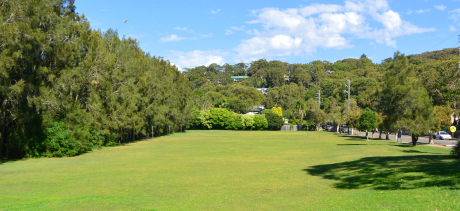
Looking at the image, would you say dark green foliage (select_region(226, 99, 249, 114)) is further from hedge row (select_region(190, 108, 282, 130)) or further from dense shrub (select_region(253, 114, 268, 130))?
dense shrub (select_region(253, 114, 268, 130))

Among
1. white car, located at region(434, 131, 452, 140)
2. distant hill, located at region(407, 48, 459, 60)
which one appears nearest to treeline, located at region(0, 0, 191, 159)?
white car, located at region(434, 131, 452, 140)

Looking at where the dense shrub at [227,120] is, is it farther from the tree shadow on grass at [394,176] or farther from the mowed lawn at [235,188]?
the tree shadow on grass at [394,176]

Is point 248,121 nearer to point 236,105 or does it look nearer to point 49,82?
point 236,105

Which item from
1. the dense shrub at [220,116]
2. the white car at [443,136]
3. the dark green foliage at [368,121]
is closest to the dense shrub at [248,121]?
the dense shrub at [220,116]

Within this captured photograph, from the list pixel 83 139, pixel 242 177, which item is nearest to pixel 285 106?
pixel 83 139

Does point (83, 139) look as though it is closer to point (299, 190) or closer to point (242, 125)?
point (299, 190)

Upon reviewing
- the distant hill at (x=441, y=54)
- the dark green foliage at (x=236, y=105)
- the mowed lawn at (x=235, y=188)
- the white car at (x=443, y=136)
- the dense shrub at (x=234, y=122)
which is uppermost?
the distant hill at (x=441, y=54)

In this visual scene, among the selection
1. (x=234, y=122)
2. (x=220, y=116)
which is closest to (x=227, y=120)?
(x=234, y=122)

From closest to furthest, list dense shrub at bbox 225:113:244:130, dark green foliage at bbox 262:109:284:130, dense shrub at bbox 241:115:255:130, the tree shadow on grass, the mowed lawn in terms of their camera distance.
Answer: the mowed lawn
the tree shadow on grass
dense shrub at bbox 241:115:255:130
dense shrub at bbox 225:113:244:130
dark green foliage at bbox 262:109:284:130

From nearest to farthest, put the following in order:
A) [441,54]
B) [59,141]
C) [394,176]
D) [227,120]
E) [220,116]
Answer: [394,176] < [59,141] < [220,116] < [227,120] < [441,54]

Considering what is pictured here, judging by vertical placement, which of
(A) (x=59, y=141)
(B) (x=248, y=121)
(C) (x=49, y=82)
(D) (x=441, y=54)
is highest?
(D) (x=441, y=54)

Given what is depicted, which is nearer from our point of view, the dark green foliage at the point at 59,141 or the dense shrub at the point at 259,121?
the dark green foliage at the point at 59,141

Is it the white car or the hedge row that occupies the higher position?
the hedge row

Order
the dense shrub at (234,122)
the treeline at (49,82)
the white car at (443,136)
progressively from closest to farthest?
the treeline at (49,82) < the white car at (443,136) < the dense shrub at (234,122)
